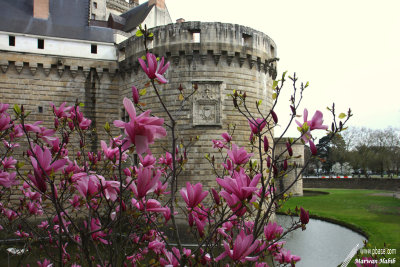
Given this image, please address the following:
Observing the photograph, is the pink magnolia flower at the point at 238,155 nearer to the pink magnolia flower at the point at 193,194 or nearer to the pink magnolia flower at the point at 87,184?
the pink magnolia flower at the point at 193,194

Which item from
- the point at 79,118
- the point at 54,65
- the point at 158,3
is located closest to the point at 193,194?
the point at 79,118

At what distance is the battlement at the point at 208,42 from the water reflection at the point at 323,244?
26.7ft

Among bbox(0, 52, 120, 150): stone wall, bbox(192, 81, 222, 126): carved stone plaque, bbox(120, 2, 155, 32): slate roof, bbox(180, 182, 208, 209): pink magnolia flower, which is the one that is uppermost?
bbox(120, 2, 155, 32): slate roof

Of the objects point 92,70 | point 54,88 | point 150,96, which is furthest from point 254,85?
point 54,88

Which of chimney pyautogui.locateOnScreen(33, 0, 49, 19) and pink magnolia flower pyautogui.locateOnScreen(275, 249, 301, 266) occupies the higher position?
chimney pyautogui.locateOnScreen(33, 0, 49, 19)

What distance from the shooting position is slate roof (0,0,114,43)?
1705 cm

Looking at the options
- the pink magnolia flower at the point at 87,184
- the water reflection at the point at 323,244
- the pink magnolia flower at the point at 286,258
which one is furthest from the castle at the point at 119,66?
the pink magnolia flower at the point at 87,184

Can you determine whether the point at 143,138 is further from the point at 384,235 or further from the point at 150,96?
the point at 384,235

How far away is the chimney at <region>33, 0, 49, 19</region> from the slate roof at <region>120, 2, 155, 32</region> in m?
5.12

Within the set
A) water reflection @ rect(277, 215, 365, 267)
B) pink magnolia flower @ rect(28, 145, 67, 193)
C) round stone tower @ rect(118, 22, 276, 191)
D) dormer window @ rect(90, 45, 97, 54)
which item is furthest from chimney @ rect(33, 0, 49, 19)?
pink magnolia flower @ rect(28, 145, 67, 193)

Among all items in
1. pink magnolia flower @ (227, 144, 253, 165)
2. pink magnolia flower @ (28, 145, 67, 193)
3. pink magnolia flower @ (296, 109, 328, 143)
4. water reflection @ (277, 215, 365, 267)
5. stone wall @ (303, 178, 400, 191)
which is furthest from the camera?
stone wall @ (303, 178, 400, 191)

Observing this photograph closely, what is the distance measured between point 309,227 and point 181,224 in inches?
320

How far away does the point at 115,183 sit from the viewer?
262cm

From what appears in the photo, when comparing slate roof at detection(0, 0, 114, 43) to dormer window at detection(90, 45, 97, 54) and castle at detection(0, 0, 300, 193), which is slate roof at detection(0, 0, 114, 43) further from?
dormer window at detection(90, 45, 97, 54)
